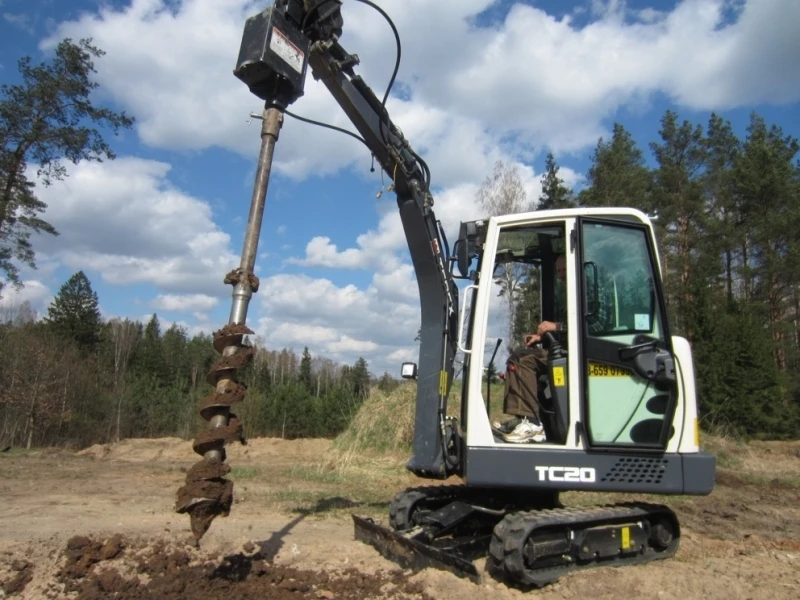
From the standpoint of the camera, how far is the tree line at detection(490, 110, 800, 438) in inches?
860

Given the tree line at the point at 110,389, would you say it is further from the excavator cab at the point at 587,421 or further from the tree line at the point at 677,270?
the excavator cab at the point at 587,421

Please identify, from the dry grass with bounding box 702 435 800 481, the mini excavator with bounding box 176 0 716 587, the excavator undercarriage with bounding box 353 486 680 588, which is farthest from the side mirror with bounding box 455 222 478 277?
the dry grass with bounding box 702 435 800 481

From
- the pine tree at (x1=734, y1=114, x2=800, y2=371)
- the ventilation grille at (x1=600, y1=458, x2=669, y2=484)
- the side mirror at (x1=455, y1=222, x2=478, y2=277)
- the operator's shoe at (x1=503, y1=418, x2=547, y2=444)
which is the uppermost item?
the pine tree at (x1=734, y1=114, x2=800, y2=371)

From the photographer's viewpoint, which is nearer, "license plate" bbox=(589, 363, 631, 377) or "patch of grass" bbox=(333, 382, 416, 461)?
"license plate" bbox=(589, 363, 631, 377)

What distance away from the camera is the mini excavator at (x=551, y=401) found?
439cm

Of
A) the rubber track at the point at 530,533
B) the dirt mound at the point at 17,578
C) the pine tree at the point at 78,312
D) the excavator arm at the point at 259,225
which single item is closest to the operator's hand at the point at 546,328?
the excavator arm at the point at 259,225

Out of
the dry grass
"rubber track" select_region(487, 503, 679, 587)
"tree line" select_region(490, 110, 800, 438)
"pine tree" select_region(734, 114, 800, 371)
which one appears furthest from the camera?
"pine tree" select_region(734, 114, 800, 371)

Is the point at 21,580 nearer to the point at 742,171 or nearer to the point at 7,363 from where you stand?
the point at 7,363

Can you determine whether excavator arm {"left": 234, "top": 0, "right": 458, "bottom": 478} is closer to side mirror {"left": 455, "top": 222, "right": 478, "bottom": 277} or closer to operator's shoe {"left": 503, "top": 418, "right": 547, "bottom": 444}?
side mirror {"left": 455, "top": 222, "right": 478, "bottom": 277}

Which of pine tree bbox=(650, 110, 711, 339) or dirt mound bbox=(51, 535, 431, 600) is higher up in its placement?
pine tree bbox=(650, 110, 711, 339)

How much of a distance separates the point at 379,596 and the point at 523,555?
0.98 meters

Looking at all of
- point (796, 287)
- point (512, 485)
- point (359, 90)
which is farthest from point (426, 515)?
point (796, 287)

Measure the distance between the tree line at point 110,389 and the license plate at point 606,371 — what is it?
30.8 ft

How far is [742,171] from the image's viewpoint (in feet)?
87.9
